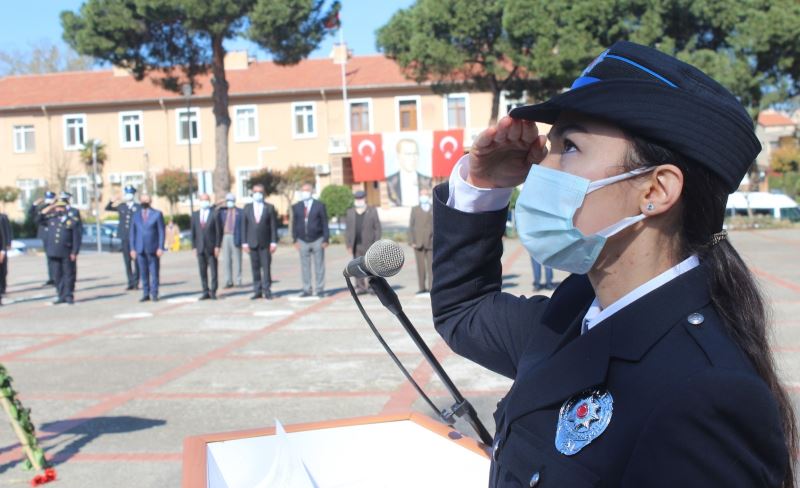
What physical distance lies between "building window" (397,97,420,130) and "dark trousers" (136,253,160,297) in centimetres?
3148

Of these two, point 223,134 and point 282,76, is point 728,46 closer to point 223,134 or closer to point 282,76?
point 223,134

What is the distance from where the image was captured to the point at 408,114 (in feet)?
149

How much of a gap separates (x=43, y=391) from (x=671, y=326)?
7.48 meters

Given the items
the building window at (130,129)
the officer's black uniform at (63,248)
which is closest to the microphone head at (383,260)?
the officer's black uniform at (63,248)

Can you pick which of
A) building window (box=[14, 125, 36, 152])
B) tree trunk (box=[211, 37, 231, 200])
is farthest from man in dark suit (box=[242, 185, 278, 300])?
building window (box=[14, 125, 36, 152])

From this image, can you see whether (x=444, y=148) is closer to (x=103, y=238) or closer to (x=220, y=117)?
(x=220, y=117)

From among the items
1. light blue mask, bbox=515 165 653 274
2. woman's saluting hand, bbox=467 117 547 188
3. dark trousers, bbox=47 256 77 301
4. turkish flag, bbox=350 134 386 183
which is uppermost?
turkish flag, bbox=350 134 386 183

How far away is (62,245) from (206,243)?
2.52 metres

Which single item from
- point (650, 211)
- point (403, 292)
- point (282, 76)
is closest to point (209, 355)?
point (403, 292)

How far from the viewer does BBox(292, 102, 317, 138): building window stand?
4572cm

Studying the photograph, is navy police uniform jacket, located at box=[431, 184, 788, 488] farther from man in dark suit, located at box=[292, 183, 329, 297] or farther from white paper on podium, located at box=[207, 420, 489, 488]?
man in dark suit, located at box=[292, 183, 329, 297]

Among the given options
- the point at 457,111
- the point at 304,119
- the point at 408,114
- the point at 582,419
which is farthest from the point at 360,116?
the point at 582,419

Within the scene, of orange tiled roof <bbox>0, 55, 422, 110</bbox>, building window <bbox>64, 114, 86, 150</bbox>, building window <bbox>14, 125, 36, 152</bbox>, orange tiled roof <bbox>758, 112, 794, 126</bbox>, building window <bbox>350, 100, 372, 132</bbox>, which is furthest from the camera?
orange tiled roof <bbox>758, 112, 794, 126</bbox>

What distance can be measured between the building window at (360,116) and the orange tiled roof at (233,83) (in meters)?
1.16
